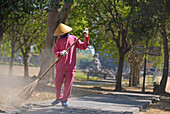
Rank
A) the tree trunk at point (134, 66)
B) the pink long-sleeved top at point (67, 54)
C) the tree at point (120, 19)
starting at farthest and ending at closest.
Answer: the tree trunk at point (134, 66), the tree at point (120, 19), the pink long-sleeved top at point (67, 54)

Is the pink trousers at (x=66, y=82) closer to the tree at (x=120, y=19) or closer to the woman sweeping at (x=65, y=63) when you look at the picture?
the woman sweeping at (x=65, y=63)

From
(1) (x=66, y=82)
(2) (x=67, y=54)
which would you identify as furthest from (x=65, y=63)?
(1) (x=66, y=82)

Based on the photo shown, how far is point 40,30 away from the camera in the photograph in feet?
96.6

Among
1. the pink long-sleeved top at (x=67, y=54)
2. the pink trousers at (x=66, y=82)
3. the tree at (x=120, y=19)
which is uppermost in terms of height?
the tree at (x=120, y=19)

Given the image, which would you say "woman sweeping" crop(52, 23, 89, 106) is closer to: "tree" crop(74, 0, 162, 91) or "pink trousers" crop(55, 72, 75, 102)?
"pink trousers" crop(55, 72, 75, 102)

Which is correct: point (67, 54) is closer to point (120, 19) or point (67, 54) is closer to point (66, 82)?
point (66, 82)

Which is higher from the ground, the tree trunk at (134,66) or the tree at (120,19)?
the tree at (120,19)

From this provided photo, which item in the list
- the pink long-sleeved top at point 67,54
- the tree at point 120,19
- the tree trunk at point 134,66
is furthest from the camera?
the tree trunk at point 134,66

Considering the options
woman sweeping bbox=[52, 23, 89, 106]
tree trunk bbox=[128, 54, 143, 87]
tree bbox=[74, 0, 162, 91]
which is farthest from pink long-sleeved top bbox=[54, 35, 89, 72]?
tree trunk bbox=[128, 54, 143, 87]

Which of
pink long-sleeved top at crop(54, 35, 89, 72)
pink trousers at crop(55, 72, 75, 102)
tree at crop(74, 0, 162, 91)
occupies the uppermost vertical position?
tree at crop(74, 0, 162, 91)

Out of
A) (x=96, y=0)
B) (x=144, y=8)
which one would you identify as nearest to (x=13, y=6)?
(x=144, y=8)

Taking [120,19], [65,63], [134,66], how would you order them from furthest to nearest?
1. [134,66]
2. [120,19]
3. [65,63]

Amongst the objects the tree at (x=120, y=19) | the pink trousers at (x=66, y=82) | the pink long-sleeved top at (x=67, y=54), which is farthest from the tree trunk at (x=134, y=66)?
the pink trousers at (x=66, y=82)

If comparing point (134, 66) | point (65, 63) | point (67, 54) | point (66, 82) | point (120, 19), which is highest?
point (120, 19)
